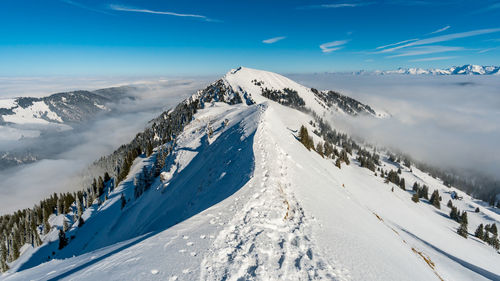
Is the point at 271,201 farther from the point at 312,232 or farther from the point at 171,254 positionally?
the point at 171,254

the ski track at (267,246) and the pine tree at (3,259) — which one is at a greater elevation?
the ski track at (267,246)

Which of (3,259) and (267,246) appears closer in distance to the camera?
(267,246)

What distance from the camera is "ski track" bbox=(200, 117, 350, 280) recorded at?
8531mm

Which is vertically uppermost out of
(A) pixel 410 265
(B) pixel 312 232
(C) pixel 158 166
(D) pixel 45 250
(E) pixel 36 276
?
(B) pixel 312 232

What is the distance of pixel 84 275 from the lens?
8328mm

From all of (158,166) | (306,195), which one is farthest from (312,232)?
(158,166)

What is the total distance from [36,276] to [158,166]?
55.1m

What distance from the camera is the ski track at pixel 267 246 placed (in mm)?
8531

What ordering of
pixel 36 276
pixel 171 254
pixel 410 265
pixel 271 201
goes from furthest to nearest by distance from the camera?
pixel 271 201 → pixel 410 265 → pixel 36 276 → pixel 171 254

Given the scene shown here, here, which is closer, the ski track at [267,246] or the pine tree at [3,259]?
the ski track at [267,246]

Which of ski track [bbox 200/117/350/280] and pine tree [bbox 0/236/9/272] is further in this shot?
pine tree [bbox 0/236/9/272]

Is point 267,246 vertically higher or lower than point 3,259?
higher

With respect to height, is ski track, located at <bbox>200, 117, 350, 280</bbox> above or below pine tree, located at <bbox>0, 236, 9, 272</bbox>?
above

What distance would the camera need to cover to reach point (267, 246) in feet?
33.4
